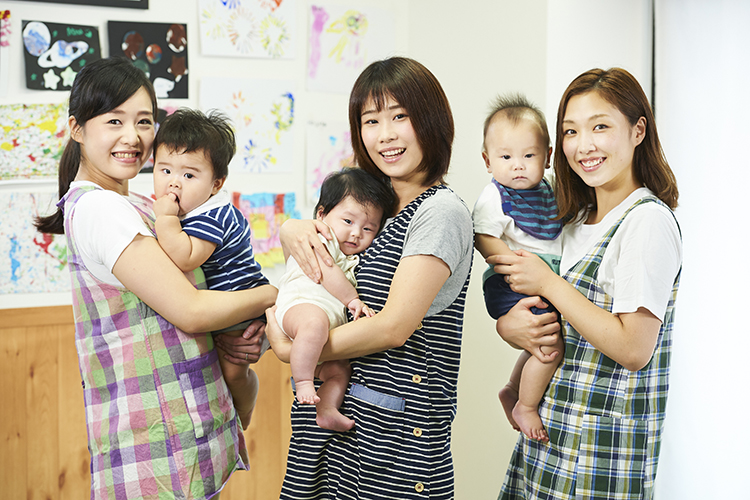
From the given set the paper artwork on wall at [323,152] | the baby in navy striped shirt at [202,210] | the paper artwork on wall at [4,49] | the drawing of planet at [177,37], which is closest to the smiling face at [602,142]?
the baby in navy striped shirt at [202,210]

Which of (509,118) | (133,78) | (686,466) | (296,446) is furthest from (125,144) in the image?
(686,466)

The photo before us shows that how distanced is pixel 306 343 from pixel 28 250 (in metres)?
1.84

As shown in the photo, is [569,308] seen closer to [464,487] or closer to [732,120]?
[732,120]

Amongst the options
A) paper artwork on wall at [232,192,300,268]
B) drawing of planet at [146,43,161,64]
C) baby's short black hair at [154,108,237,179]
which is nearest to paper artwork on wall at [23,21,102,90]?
drawing of planet at [146,43,161,64]

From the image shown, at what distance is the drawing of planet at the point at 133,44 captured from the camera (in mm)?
2629

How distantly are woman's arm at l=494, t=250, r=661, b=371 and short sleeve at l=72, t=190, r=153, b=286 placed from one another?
0.96 m

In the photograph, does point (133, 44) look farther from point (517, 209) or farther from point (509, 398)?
point (509, 398)

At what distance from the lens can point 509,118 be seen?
168cm

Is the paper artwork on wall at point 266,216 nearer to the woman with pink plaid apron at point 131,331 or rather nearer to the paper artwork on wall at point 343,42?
the paper artwork on wall at point 343,42

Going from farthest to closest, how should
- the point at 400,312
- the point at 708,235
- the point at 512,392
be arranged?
the point at 708,235 < the point at 512,392 < the point at 400,312

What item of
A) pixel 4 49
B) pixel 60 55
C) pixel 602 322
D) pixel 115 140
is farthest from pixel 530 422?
pixel 4 49

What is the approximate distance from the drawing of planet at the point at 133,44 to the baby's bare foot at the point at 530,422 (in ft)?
7.23

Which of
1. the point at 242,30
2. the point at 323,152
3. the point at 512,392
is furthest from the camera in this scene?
the point at 323,152

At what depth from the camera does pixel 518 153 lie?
5.44ft
